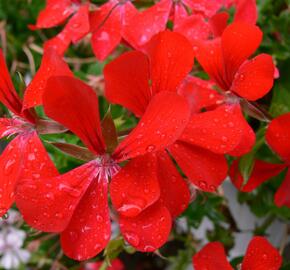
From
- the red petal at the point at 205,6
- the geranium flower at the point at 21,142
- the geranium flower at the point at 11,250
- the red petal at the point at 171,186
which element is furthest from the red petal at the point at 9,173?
the geranium flower at the point at 11,250

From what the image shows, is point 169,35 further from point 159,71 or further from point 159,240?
point 159,240

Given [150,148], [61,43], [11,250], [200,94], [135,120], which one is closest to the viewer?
[150,148]

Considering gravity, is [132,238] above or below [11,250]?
above

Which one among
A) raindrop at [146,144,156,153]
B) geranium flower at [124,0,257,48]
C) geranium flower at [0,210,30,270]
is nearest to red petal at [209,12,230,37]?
geranium flower at [124,0,257,48]

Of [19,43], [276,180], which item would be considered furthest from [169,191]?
[19,43]

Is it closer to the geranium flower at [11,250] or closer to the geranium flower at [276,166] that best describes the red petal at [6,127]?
the geranium flower at [276,166]

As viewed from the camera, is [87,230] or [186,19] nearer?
[87,230]

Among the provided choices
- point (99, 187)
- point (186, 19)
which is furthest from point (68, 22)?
point (99, 187)

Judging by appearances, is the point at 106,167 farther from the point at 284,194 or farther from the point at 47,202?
the point at 284,194
